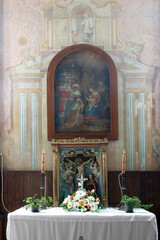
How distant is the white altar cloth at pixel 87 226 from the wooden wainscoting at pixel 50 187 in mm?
1263

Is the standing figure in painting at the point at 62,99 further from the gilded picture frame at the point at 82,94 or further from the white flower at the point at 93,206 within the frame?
→ the white flower at the point at 93,206

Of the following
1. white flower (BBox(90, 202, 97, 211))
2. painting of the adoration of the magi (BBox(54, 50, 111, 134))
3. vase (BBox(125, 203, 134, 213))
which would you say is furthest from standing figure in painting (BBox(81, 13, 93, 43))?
vase (BBox(125, 203, 134, 213))

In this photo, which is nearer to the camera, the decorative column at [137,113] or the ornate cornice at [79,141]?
the ornate cornice at [79,141]

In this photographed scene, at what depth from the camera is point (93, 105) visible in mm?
7805

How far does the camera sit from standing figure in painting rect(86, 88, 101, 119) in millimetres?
7785

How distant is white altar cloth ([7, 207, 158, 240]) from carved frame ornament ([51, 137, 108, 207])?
0.93 meters

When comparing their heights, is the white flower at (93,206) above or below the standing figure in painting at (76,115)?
below

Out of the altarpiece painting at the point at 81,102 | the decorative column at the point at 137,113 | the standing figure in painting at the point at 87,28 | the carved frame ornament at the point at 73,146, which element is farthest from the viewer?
the standing figure in painting at the point at 87,28

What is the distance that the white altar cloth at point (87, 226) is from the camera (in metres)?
6.22

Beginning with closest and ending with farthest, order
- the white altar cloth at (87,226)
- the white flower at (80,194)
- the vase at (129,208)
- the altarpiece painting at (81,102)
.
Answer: the white altar cloth at (87,226) → the vase at (129,208) → the white flower at (80,194) → the altarpiece painting at (81,102)

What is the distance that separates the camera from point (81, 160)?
748cm

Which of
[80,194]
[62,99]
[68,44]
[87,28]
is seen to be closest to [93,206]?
[80,194]

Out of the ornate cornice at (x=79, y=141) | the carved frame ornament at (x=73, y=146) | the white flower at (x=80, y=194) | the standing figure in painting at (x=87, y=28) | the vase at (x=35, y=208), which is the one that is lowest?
the vase at (x=35, y=208)

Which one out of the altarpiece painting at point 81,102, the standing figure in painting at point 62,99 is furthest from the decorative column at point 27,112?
the standing figure in painting at point 62,99
